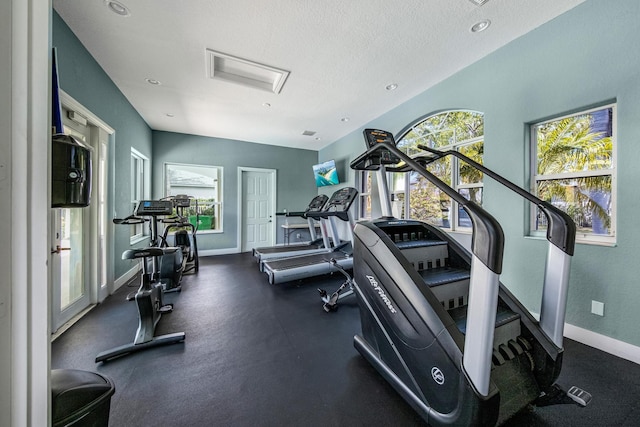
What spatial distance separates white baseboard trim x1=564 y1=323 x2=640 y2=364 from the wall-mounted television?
448cm

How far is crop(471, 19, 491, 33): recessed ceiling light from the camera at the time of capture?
2.21 metres

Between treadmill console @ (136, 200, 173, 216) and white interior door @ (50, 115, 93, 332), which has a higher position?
treadmill console @ (136, 200, 173, 216)

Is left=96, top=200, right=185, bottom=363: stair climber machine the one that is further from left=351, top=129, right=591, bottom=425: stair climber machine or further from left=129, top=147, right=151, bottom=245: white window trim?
left=129, top=147, right=151, bottom=245: white window trim

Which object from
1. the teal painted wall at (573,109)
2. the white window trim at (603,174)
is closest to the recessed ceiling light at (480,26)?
the teal painted wall at (573,109)

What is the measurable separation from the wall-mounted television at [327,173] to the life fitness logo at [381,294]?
4376 millimetres

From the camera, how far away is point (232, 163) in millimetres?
5922

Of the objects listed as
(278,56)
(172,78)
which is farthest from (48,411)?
(172,78)

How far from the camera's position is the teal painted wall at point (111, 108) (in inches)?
85.4

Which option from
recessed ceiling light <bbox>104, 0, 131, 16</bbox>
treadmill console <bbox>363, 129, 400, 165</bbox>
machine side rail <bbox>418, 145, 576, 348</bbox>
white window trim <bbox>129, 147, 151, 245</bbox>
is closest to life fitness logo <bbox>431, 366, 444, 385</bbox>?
machine side rail <bbox>418, 145, 576, 348</bbox>

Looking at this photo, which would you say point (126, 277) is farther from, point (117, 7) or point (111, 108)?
point (117, 7)

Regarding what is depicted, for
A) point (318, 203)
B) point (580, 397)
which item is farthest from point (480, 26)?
point (318, 203)

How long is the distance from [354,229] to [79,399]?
4.95 feet

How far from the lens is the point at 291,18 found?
2156 mm

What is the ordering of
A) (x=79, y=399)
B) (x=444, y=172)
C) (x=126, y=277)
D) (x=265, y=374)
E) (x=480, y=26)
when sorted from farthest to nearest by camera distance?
(x=126, y=277)
(x=444, y=172)
(x=480, y=26)
(x=265, y=374)
(x=79, y=399)
